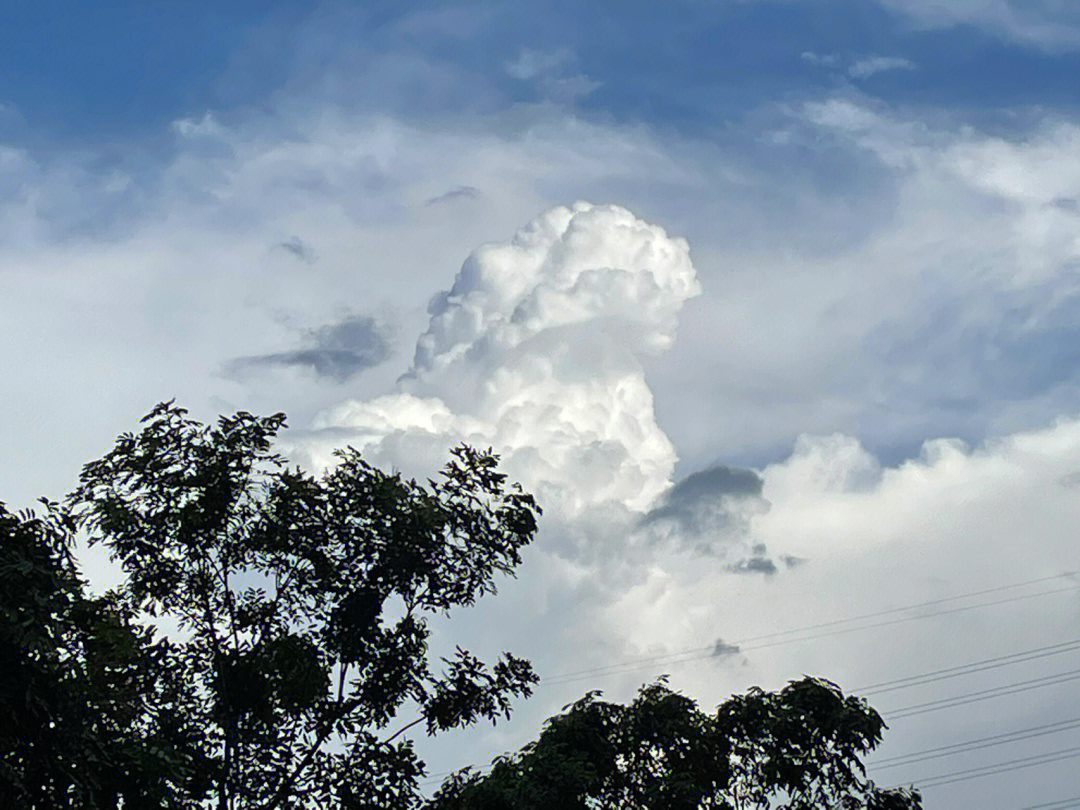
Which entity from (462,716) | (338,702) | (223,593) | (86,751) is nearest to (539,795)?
(462,716)

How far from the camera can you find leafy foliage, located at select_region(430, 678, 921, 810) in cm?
3938

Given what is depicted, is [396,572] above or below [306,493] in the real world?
below

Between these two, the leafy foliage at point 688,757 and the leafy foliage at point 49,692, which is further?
the leafy foliage at point 688,757

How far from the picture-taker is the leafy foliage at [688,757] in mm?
39375

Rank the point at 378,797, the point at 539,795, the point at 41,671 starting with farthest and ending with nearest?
the point at 539,795 < the point at 378,797 < the point at 41,671

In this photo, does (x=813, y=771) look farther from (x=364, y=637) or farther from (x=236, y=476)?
(x=236, y=476)

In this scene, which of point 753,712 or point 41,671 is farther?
point 753,712

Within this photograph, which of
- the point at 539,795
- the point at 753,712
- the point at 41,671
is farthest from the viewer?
the point at 753,712

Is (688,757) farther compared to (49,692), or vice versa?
(688,757)

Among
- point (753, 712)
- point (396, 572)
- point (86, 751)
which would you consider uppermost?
point (396, 572)

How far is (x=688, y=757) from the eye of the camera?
135ft

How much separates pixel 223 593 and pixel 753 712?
16.7 m

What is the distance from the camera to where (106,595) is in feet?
118

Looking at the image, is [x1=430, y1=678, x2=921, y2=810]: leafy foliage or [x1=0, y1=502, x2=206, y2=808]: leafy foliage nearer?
[x1=0, y1=502, x2=206, y2=808]: leafy foliage
